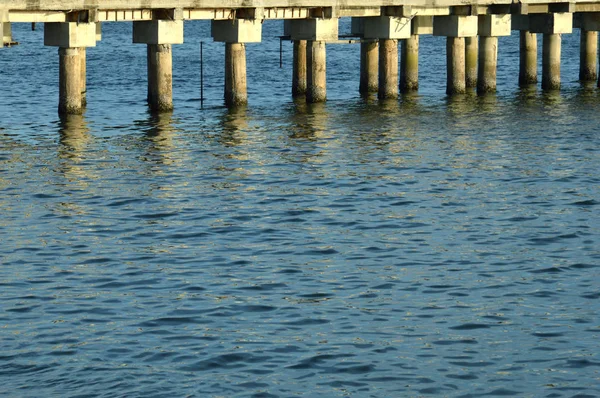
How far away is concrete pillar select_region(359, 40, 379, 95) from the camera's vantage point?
2349 inches

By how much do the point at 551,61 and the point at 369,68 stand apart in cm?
861

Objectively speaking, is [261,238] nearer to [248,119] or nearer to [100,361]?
[100,361]

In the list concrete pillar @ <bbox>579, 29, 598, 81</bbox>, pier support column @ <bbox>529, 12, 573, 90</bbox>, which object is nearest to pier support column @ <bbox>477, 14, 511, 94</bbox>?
pier support column @ <bbox>529, 12, 573, 90</bbox>

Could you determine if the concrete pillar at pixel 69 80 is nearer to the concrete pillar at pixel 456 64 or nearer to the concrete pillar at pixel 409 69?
the concrete pillar at pixel 409 69

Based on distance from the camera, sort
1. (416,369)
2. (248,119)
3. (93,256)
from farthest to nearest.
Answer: (248,119) → (93,256) → (416,369)

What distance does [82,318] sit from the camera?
23766 mm

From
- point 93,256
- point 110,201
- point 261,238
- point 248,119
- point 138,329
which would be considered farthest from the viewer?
point 248,119

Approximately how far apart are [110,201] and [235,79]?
65.8 ft

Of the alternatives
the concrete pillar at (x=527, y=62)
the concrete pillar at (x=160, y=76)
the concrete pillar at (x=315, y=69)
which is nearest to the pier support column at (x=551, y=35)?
the concrete pillar at (x=527, y=62)

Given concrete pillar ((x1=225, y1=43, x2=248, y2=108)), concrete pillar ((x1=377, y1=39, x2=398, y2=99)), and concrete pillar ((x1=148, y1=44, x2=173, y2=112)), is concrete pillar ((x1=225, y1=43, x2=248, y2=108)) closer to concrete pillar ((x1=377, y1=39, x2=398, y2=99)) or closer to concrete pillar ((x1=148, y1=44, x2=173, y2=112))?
concrete pillar ((x1=148, y1=44, x2=173, y2=112))

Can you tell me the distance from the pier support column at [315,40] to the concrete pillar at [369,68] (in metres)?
4.38

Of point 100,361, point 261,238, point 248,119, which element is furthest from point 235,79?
point 100,361

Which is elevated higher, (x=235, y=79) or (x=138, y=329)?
(x=235, y=79)

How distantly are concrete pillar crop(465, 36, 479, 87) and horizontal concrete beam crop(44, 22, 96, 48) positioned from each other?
18.5 m
